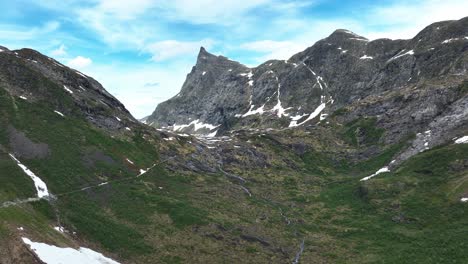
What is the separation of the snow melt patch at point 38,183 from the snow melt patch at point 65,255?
20.9 metres

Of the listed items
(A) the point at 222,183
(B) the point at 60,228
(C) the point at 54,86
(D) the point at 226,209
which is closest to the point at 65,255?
(B) the point at 60,228

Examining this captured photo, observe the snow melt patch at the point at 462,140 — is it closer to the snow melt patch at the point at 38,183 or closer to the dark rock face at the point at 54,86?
the dark rock face at the point at 54,86

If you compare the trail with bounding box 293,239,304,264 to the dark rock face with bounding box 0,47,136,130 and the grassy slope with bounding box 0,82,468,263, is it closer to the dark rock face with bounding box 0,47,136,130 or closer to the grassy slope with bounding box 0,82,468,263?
the grassy slope with bounding box 0,82,468,263

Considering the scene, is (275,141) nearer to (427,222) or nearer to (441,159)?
(441,159)

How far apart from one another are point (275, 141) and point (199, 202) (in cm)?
7304

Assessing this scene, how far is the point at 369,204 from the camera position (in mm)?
100875

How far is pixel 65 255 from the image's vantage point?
56.8 meters

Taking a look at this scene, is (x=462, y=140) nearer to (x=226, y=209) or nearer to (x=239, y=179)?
(x=239, y=179)

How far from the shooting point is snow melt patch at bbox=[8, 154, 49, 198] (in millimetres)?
78600

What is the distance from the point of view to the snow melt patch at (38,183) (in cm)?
7860

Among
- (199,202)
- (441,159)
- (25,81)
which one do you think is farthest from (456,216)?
(25,81)

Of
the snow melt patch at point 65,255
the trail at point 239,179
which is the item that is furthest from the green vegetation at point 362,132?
the snow melt patch at point 65,255

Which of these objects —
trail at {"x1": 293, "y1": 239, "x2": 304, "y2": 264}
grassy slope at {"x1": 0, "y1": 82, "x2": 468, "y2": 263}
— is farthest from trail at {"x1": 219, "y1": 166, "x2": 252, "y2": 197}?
trail at {"x1": 293, "y1": 239, "x2": 304, "y2": 264}

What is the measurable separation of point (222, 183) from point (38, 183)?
174 feet
